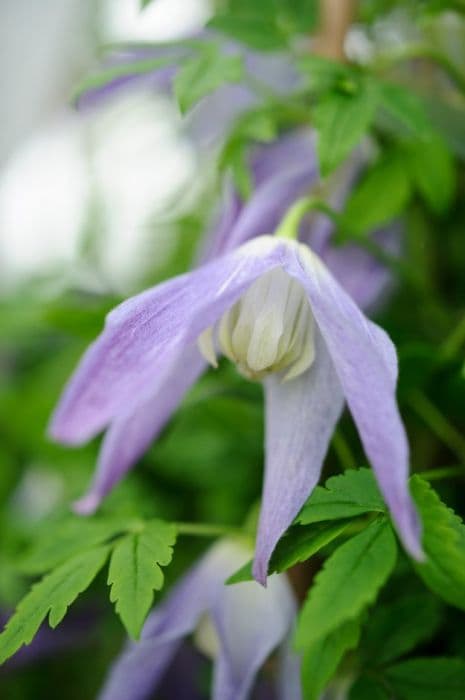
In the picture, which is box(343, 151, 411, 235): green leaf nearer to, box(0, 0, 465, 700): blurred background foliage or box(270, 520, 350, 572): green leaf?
box(0, 0, 465, 700): blurred background foliage

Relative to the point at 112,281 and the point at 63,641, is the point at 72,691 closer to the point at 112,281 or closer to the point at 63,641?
the point at 63,641

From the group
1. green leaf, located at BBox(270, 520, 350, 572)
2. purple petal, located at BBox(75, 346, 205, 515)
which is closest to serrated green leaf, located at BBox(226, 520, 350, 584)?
green leaf, located at BBox(270, 520, 350, 572)

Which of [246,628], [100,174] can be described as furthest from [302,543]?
[100,174]

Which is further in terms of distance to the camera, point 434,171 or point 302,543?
point 434,171

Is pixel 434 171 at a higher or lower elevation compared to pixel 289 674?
higher

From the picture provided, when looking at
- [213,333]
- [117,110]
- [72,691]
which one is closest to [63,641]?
[72,691]

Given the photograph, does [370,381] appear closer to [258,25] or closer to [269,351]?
[269,351]
